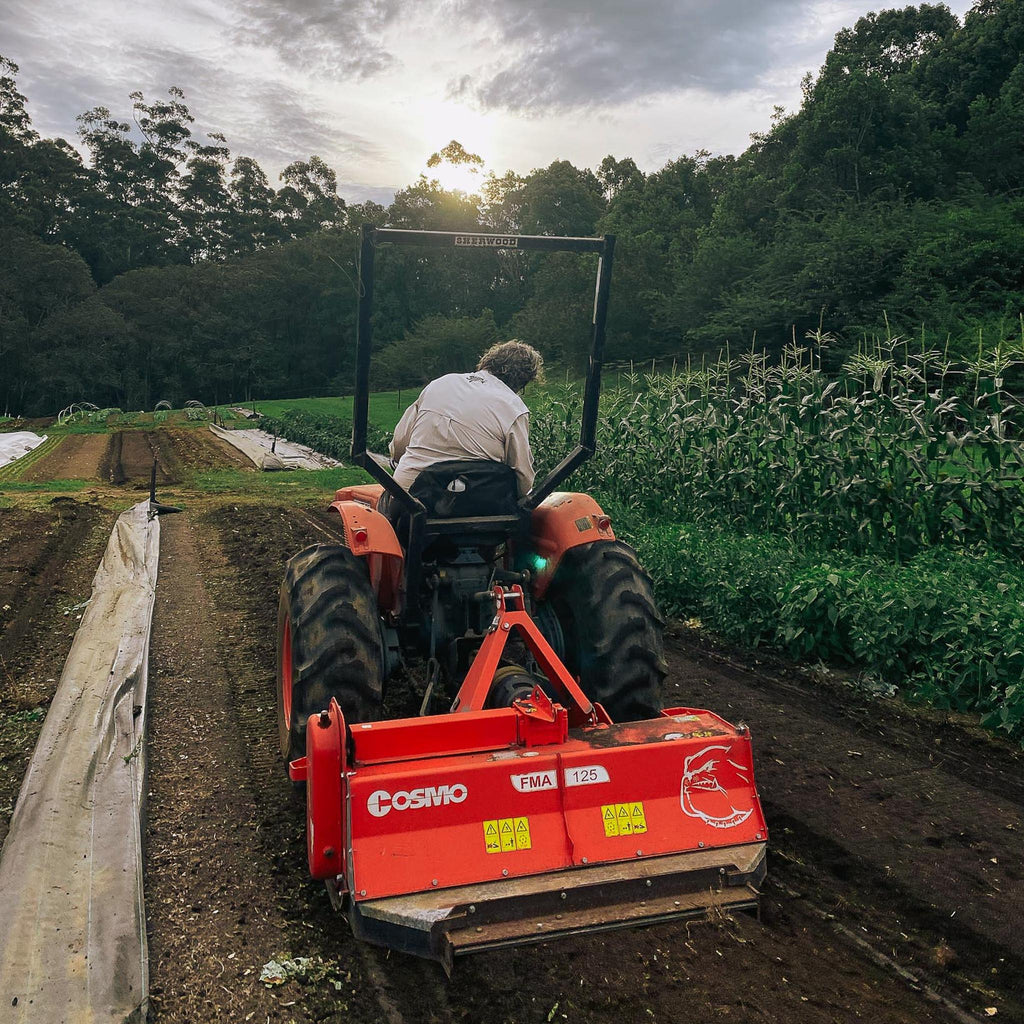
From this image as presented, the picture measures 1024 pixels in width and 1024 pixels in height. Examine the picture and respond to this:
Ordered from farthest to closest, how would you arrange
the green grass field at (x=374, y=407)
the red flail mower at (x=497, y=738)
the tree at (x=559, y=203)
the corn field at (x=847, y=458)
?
the tree at (x=559, y=203), the green grass field at (x=374, y=407), the corn field at (x=847, y=458), the red flail mower at (x=497, y=738)

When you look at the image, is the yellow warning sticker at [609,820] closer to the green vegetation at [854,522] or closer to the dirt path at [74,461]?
the green vegetation at [854,522]

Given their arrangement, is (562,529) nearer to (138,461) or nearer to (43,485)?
(43,485)

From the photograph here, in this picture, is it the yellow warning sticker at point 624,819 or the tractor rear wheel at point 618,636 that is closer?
the yellow warning sticker at point 624,819

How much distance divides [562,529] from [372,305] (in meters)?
1.27

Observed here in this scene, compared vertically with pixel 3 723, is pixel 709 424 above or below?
above

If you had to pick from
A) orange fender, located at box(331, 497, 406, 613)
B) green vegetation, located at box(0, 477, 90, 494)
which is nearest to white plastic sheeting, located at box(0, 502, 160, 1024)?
orange fender, located at box(331, 497, 406, 613)

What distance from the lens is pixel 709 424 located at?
8328mm

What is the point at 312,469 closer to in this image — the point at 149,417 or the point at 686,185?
the point at 149,417

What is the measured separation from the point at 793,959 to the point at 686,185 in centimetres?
4730

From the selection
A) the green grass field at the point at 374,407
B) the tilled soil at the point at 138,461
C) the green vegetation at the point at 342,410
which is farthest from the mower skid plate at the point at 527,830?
the green grass field at the point at 374,407

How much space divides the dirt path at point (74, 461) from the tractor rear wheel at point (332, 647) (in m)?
14.6

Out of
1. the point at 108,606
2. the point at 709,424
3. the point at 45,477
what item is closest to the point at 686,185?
the point at 45,477

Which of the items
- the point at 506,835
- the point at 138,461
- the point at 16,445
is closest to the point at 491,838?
the point at 506,835

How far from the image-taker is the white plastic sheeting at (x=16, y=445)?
19.5 metres
